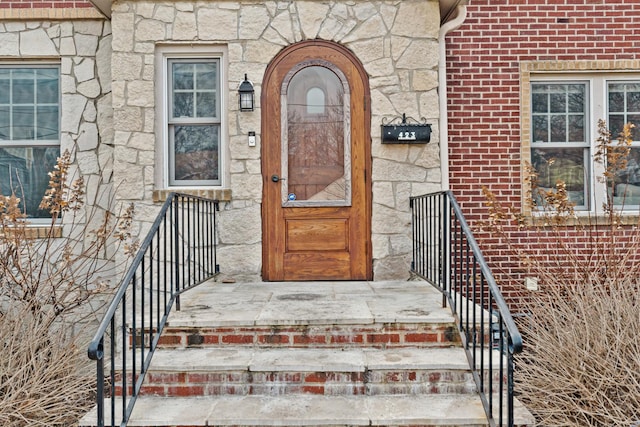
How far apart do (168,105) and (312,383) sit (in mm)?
Answer: 3503

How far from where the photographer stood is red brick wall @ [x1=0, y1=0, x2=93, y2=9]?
6176 millimetres

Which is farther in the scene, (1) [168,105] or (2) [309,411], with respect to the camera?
(1) [168,105]

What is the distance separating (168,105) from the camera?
5.91 metres

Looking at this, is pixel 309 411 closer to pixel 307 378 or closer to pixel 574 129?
pixel 307 378

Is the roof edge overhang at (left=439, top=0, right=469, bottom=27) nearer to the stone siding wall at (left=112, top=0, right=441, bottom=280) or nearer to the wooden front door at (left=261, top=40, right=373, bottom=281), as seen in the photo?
the stone siding wall at (left=112, top=0, right=441, bottom=280)

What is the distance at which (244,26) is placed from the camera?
579 centimetres

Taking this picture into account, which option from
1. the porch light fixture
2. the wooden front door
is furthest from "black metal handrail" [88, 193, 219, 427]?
the porch light fixture

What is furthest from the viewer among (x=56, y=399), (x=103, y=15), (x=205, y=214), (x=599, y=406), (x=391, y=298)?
(x=103, y=15)

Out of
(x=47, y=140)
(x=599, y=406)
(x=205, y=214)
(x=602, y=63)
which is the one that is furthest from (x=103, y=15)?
(x=599, y=406)

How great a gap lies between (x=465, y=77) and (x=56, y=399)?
494 cm

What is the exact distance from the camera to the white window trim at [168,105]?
5.82 m

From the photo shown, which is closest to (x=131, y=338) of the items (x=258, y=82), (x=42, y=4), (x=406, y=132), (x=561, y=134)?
(x=258, y=82)

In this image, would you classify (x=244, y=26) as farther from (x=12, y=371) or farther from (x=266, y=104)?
(x=12, y=371)

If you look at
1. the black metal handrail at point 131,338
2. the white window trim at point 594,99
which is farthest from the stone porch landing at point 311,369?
the white window trim at point 594,99
